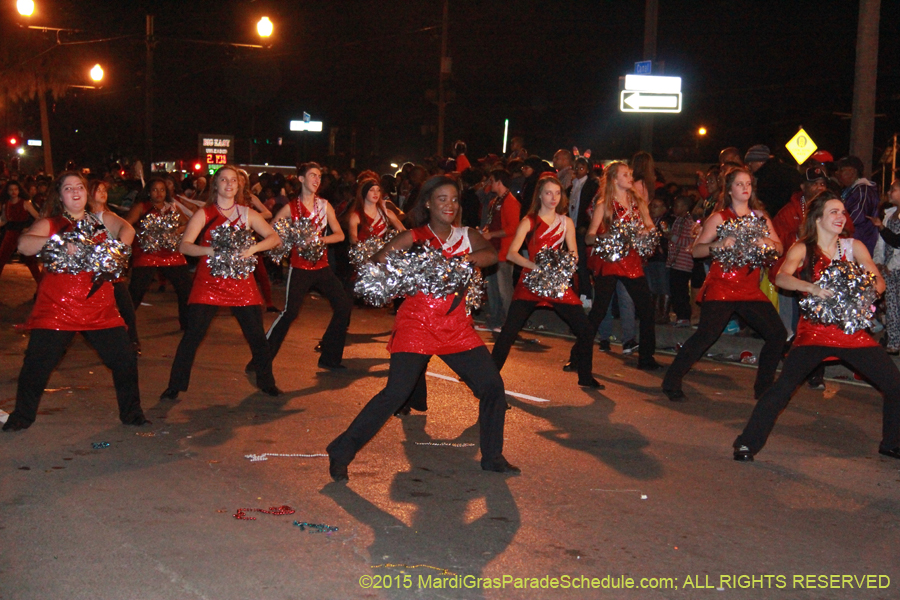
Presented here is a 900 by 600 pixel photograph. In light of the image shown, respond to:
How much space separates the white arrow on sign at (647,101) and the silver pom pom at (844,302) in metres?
12.5

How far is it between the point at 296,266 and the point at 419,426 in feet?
8.74

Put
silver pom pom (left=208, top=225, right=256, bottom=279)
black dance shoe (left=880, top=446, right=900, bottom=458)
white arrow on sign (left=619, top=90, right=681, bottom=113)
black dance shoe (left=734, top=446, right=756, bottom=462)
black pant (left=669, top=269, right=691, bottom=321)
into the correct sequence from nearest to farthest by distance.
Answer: black dance shoe (left=734, top=446, right=756, bottom=462), black dance shoe (left=880, top=446, right=900, bottom=458), silver pom pom (left=208, top=225, right=256, bottom=279), black pant (left=669, top=269, right=691, bottom=321), white arrow on sign (left=619, top=90, right=681, bottom=113)

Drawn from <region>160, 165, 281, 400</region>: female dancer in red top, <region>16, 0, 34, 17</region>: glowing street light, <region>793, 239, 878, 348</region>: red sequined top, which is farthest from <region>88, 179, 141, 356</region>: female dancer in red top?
<region>16, 0, 34, 17</region>: glowing street light

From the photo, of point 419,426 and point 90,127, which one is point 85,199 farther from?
point 90,127

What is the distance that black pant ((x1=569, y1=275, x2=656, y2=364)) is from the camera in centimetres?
961

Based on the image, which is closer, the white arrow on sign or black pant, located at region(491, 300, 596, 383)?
black pant, located at region(491, 300, 596, 383)

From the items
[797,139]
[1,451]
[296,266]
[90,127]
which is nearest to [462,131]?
[90,127]

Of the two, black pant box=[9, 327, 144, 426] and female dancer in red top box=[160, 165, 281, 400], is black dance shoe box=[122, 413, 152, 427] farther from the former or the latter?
female dancer in red top box=[160, 165, 281, 400]

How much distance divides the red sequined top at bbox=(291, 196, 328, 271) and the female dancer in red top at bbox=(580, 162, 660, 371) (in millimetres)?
2551

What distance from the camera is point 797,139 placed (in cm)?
1930

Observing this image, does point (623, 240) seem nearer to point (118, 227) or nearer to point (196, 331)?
point (196, 331)

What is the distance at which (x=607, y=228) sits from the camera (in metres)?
9.51

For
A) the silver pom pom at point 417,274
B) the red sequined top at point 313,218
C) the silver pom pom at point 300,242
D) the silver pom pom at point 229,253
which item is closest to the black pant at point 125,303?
the silver pom pom at point 300,242

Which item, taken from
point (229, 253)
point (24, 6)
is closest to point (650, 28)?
point (229, 253)
